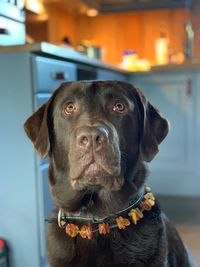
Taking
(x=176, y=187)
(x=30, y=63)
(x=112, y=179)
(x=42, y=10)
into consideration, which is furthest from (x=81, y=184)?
(x=42, y=10)

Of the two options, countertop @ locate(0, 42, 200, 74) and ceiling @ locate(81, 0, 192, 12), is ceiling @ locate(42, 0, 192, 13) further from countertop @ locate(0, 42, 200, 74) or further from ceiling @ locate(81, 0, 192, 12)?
countertop @ locate(0, 42, 200, 74)

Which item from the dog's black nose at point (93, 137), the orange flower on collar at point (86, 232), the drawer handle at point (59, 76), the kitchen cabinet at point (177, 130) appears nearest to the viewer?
the dog's black nose at point (93, 137)

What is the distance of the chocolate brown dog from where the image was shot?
117 cm

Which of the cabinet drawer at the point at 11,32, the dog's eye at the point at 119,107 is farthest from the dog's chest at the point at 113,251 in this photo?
the cabinet drawer at the point at 11,32

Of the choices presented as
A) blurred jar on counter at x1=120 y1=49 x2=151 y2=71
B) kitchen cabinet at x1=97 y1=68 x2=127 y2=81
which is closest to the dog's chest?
kitchen cabinet at x1=97 y1=68 x2=127 y2=81

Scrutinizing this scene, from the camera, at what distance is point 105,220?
1256 millimetres

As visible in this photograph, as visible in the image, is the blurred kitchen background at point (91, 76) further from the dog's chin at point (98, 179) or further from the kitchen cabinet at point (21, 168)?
the dog's chin at point (98, 179)

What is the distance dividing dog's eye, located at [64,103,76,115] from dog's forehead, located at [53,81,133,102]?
27mm

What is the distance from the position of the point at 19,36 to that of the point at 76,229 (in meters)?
1.19

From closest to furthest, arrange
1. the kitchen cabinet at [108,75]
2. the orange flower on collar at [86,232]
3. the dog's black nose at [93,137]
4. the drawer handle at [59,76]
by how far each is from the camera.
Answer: the dog's black nose at [93,137], the orange flower on collar at [86,232], the drawer handle at [59,76], the kitchen cabinet at [108,75]

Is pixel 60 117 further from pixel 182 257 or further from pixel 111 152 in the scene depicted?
pixel 182 257

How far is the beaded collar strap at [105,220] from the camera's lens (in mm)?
1226

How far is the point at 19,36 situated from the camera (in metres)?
2.11

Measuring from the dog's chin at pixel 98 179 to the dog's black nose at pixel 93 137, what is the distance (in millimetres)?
57
